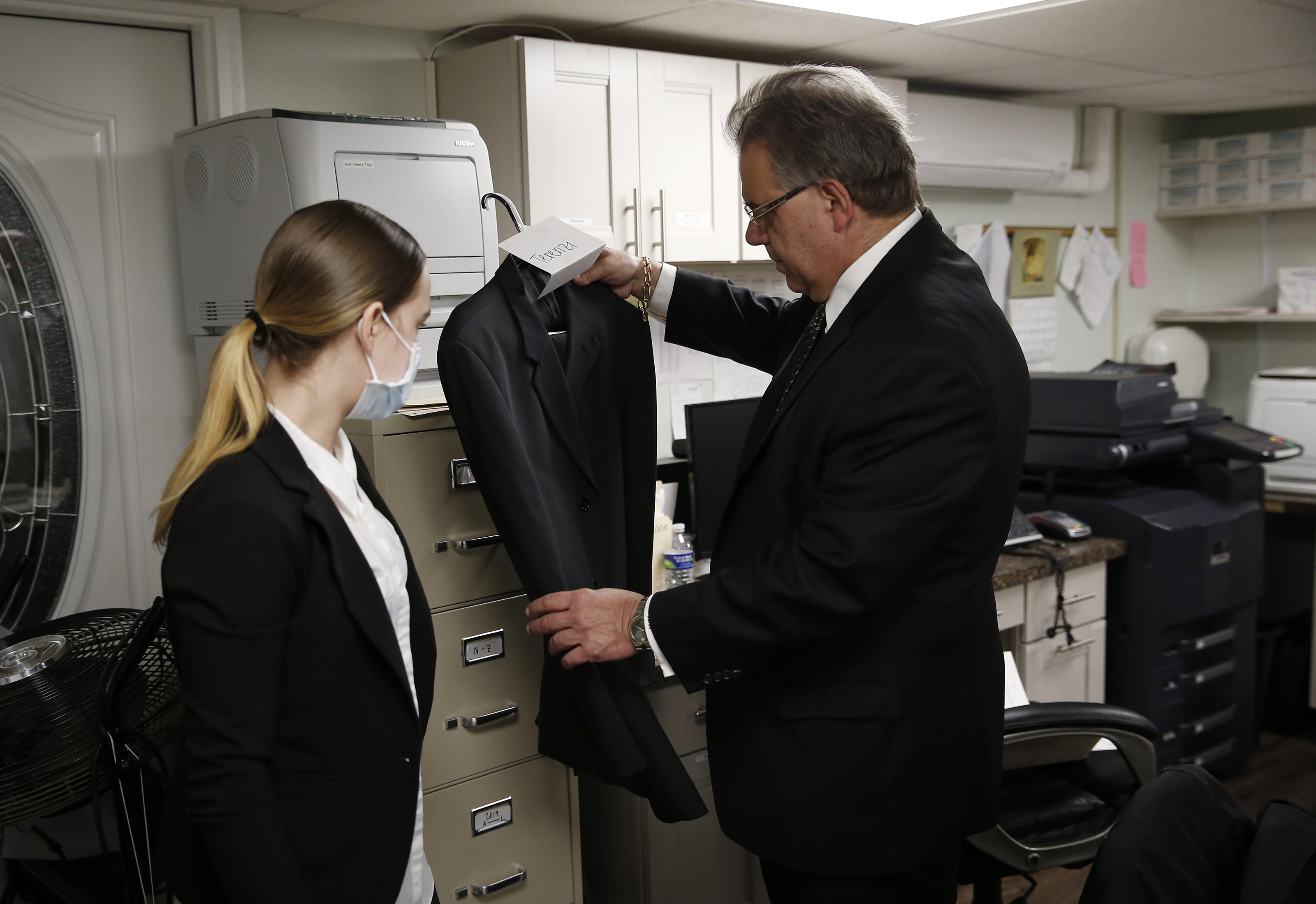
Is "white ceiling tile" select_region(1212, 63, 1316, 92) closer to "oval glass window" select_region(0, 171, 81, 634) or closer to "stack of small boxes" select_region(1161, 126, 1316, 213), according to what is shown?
"stack of small boxes" select_region(1161, 126, 1316, 213)

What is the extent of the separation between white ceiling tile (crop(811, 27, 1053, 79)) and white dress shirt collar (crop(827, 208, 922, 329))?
1.38m

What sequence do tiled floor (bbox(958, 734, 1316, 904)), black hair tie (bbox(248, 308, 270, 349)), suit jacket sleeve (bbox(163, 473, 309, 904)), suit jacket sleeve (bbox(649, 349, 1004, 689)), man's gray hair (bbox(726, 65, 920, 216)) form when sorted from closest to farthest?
1. suit jacket sleeve (bbox(163, 473, 309, 904))
2. black hair tie (bbox(248, 308, 270, 349))
3. suit jacket sleeve (bbox(649, 349, 1004, 689))
4. man's gray hair (bbox(726, 65, 920, 216))
5. tiled floor (bbox(958, 734, 1316, 904))

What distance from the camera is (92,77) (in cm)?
216

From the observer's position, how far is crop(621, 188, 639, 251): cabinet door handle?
2557mm

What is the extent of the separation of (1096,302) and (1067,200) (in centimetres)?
43

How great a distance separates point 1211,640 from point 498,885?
2.24 m

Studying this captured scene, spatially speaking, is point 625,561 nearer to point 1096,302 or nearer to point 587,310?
point 587,310

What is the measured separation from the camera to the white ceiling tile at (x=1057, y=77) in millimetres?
3178

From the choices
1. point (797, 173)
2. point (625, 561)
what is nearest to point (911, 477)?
point (797, 173)

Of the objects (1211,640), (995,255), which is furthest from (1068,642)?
(995,255)

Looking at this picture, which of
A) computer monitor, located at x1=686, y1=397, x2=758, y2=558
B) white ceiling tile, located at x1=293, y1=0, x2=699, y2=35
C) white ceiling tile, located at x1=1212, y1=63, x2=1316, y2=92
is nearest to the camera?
white ceiling tile, located at x1=293, y1=0, x2=699, y2=35

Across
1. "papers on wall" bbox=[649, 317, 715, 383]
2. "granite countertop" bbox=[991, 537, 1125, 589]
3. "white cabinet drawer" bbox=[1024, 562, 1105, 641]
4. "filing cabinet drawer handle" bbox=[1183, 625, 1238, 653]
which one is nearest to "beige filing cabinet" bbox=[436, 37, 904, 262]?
"papers on wall" bbox=[649, 317, 715, 383]

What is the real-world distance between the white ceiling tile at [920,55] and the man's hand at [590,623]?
1.81m

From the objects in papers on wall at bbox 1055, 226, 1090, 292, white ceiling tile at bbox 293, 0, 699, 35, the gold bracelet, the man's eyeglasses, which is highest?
white ceiling tile at bbox 293, 0, 699, 35
